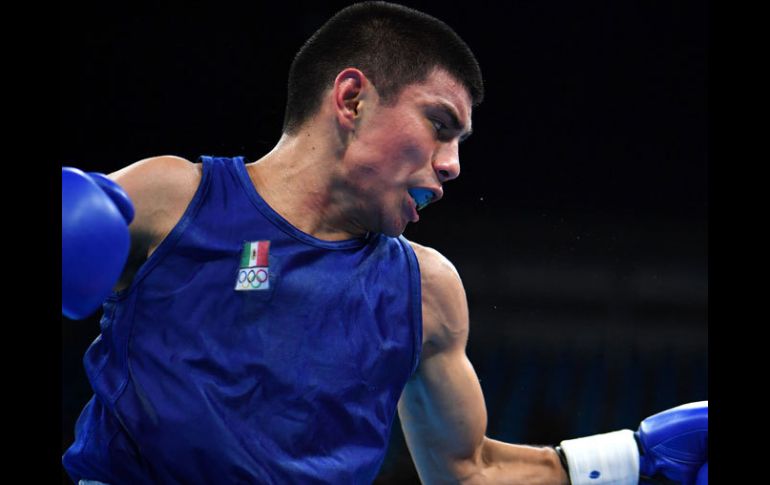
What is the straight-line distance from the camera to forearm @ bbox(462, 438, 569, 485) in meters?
1.71

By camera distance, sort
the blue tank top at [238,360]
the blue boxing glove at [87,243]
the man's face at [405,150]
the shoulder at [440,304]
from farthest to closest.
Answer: the shoulder at [440,304] < the man's face at [405,150] < the blue tank top at [238,360] < the blue boxing glove at [87,243]

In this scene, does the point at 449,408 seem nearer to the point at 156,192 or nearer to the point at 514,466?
the point at 514,466

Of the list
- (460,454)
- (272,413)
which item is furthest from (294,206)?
(460,454)

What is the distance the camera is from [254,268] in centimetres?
144

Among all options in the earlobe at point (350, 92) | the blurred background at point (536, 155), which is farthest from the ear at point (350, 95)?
the blurred background at point (536, 155)

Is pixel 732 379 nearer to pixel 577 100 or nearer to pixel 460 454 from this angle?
pixel 460 454

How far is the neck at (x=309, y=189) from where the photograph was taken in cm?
153

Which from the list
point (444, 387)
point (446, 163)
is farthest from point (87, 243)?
point (444, 387)

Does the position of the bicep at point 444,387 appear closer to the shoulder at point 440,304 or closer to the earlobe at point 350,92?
the shoulder at point 440,304

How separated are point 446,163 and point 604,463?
678 millimetres

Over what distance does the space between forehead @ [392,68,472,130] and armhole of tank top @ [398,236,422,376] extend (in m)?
0.26

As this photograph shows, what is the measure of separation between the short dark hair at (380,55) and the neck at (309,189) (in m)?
0.09

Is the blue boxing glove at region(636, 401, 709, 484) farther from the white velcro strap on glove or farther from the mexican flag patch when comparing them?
the mexican flag patch

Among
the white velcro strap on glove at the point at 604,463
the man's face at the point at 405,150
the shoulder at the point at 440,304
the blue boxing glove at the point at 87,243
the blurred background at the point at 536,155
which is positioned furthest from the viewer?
the blurred background at the point at 536,155
